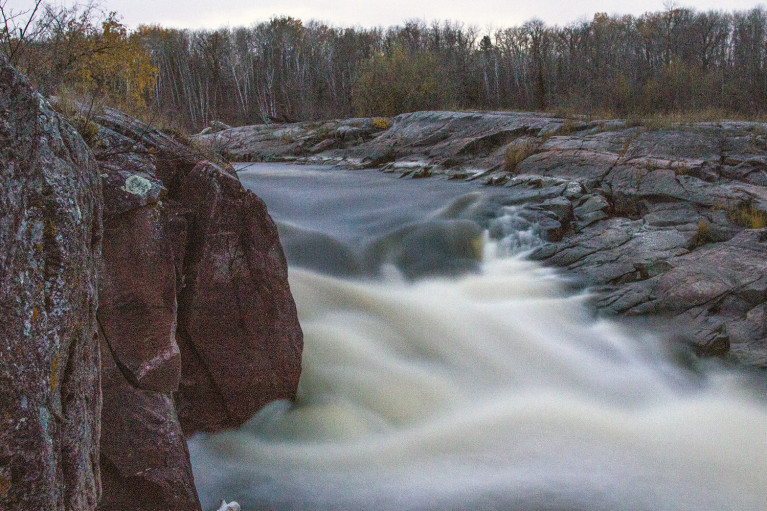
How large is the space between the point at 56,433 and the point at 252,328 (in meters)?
2.55

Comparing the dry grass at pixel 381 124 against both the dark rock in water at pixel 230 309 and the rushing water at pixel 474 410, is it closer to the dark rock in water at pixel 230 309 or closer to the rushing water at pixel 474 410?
the rushing water at pixel 474 410

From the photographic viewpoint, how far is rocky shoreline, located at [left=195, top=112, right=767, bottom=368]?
6699 millimetres

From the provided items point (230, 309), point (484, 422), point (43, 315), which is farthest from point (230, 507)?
point (484, 422)

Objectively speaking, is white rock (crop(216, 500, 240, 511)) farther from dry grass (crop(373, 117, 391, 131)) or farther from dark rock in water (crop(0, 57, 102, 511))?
dry grass (crop(373, 117, 391, 131))

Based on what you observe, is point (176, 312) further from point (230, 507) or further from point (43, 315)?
point (43, 315)

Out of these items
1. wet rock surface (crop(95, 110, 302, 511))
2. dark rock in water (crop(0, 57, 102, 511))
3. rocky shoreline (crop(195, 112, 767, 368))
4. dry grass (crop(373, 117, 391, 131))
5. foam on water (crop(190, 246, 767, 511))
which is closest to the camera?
dark rock in water (crop(0, 57, 102, 511))

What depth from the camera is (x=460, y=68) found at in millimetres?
39250

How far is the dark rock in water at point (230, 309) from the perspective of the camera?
14.0 ft

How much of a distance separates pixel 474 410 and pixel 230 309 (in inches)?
99.6

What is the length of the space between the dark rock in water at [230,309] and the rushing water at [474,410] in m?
0.27

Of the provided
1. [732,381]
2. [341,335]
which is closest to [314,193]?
[341,335]

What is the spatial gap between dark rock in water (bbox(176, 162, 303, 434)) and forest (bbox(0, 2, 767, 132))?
818 inches

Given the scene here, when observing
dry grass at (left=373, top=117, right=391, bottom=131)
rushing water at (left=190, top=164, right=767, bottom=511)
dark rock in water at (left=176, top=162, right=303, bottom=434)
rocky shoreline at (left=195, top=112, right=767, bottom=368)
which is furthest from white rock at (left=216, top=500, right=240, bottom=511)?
dry grass at (left=373, top=117, right=391, bottom=131)

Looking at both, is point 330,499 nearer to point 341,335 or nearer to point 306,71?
point 341,335
